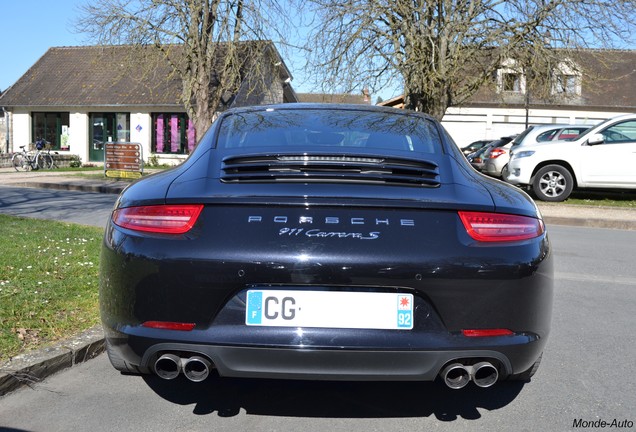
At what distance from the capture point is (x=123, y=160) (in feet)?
63.7

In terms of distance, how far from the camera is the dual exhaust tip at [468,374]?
8.58 feet

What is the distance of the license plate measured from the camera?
2.55 metres

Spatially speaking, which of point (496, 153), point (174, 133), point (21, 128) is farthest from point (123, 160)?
point (21, 128)

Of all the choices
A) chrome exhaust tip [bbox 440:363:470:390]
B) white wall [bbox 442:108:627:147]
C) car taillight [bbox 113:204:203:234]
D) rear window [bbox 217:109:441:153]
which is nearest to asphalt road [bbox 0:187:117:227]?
rear window [bbox 217:109:441:153]

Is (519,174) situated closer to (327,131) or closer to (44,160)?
(327,131)

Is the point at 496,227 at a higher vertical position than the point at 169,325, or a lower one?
higher

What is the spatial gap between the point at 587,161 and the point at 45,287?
40.8ft

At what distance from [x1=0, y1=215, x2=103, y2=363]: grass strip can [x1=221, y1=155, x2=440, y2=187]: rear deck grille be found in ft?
5.82

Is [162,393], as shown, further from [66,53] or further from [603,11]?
[66,53]

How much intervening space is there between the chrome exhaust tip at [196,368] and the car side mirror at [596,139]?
13451mm

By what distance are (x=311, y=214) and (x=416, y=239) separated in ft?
1.45

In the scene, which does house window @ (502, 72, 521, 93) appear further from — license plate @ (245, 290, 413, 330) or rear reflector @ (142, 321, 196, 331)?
rear reflector @ (142, 321, 196, 331)

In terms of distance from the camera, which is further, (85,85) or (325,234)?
(85,85)

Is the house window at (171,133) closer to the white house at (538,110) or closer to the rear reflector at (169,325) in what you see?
the white house at (538,110)
